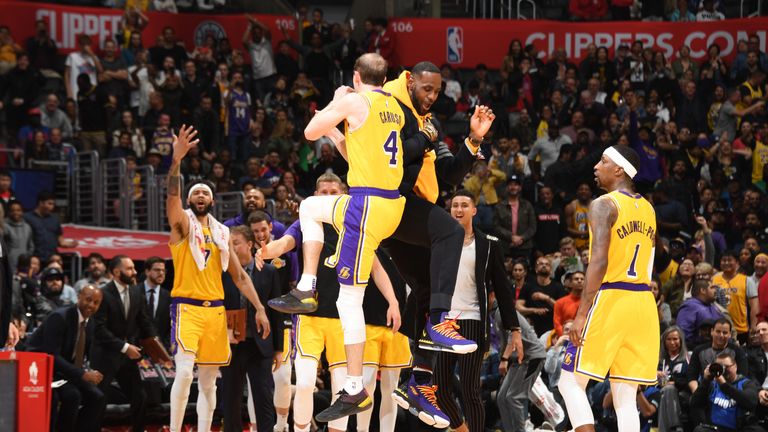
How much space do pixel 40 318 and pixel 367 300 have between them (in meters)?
5.71

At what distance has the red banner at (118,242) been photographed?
17328mm

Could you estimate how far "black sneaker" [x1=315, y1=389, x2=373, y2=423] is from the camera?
827cm

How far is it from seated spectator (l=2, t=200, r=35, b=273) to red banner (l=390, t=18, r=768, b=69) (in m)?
9.22

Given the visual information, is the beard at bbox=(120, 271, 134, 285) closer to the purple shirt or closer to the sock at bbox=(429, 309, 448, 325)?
the sock at bbox=(429, 309, 448, 325)

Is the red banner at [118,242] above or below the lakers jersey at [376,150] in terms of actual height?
below

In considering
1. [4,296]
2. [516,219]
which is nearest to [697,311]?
[516,219]

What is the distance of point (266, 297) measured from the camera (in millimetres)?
12383

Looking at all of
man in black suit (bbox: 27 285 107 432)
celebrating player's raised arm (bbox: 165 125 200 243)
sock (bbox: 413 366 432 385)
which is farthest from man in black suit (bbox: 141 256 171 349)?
sock (bbox: 413 366 432 385)

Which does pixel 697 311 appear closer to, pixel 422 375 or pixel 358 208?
pixel 422 375

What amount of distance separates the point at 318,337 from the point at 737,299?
7.79 metres

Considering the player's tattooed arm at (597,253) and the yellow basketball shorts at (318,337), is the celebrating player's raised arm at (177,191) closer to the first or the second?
the yellow basketball shorts at (318,337)

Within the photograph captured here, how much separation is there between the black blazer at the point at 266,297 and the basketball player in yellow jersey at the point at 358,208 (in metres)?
3.71

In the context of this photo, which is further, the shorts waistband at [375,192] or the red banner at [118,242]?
the red banner at [118,242]

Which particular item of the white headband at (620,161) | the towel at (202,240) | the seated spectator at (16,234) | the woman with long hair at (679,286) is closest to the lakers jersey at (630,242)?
the white headband at (620,161)
